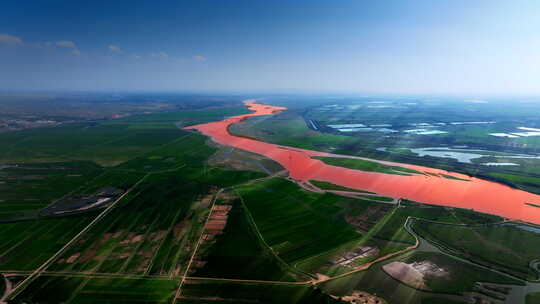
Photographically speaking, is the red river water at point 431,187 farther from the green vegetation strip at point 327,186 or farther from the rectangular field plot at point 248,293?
the rectangular field plot at point 248,293

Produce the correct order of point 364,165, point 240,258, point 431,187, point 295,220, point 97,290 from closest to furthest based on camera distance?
point 97,290, point 240,258, point 295,220, point 431,187, point 364,165

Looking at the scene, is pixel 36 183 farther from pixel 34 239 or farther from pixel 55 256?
pixel 55 256

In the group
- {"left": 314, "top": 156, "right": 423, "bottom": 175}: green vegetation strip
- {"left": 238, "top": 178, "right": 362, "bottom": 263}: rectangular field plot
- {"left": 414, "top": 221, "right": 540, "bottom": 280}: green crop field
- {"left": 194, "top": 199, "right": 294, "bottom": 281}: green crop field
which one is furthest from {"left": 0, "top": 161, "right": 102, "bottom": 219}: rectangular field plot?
{"left": 414, "top": 221, "right": 540, "bottom": 280}: green crop field

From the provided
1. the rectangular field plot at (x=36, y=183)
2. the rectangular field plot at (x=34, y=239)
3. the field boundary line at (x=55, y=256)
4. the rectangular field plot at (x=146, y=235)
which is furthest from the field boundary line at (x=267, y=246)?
the rectangular field plot at (x=36, y=183)

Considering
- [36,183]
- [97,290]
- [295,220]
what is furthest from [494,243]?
[36,183]

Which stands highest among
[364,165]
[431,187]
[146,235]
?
[364,165]

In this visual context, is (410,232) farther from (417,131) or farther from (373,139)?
(417,131)
